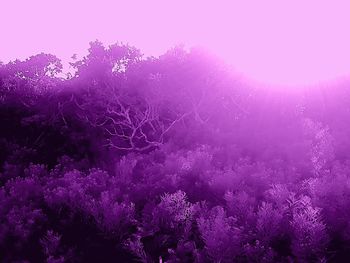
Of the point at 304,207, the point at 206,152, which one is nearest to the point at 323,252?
the point at 304,207

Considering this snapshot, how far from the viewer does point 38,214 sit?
8.34 m

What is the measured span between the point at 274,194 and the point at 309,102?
963cm

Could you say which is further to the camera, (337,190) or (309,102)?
(309,102)

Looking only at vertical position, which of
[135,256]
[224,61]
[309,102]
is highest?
[224,61]

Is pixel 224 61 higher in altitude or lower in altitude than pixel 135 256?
higher

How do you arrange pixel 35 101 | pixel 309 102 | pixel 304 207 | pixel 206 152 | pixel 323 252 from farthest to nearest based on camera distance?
pixel 35 101 < pixel 309 102 < pixel 206 152 < pixel 304 207 < pixel 323 252

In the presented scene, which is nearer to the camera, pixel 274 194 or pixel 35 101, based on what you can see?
pixel 274 194

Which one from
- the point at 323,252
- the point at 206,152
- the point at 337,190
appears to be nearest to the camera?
the point at 323,252

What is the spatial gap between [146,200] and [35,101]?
11.4 metres

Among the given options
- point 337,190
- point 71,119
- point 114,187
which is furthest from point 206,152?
point 71,119

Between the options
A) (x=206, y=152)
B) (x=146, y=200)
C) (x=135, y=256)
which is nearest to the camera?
(x=135, y=256)

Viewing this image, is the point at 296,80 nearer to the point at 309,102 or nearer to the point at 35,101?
the point at 309,102

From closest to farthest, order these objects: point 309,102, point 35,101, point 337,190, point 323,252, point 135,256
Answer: point 323,252 < point 135,256 < point 337,190 < point 309,102 < point 35,101

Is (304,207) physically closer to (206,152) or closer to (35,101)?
(206,152)
